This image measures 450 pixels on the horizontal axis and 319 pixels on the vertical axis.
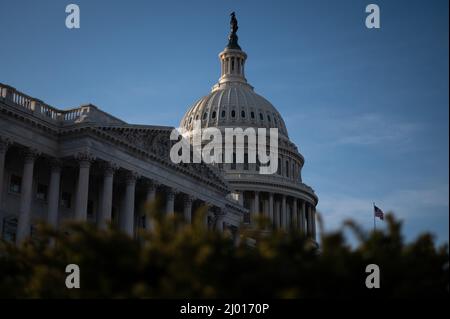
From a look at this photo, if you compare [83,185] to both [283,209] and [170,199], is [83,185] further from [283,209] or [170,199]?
[283,209]

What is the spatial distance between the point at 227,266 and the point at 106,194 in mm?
38875

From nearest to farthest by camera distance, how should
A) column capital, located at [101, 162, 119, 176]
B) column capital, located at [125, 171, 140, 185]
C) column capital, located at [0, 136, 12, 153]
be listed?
column capital, located at [0, 136, 12, 153] → column capital, located at [101, 162, 119, 176] → column capital, located at [125, 171, 140, 185]

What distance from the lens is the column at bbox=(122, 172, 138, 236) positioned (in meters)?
59.0

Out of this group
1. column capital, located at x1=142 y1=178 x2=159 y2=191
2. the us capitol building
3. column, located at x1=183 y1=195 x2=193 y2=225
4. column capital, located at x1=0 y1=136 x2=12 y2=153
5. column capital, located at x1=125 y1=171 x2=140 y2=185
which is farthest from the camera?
column, located at x1=183 y1=195 x2=193 y2=225

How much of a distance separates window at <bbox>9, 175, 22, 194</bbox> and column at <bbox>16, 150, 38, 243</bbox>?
6.87 feet

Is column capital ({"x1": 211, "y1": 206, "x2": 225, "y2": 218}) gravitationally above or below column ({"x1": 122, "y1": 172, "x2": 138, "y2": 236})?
above

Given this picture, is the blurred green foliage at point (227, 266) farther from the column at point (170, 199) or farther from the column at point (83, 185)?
the column at point (170, 199)

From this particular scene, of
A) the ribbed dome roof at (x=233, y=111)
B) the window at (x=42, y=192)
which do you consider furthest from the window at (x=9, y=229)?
the ribbed dome roof at (x=233, y=111)

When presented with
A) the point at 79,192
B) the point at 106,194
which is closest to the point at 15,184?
the point at 79,192

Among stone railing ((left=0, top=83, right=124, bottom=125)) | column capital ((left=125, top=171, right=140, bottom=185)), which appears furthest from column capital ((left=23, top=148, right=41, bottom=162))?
column capital ((left=125, top=171, right=140, bottom=185))

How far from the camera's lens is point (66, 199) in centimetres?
5953

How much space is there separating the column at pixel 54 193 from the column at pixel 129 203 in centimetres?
649

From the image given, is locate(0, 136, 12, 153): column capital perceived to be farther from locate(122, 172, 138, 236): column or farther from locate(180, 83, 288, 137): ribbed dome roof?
locate(180, 83, 288, 137): ribbed dome roof

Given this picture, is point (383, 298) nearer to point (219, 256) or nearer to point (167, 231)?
point (219, 256)
